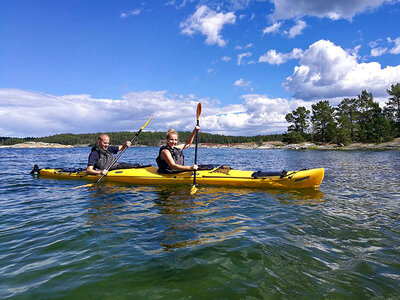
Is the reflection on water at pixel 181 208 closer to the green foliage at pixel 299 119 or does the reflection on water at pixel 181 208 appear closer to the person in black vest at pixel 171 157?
the person in black vest at pixel 171 157

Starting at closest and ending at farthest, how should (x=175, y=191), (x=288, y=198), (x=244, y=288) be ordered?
(x=244, y=288)
(x=288, y=198)
(x=175, y=191)

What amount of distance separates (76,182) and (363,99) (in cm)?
6767

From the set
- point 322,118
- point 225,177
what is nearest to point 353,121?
point 322,118

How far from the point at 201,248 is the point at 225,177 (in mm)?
5078

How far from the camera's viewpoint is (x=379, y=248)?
3750mm

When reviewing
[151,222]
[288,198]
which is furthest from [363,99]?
[151,222]

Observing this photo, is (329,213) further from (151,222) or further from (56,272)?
(56,272)

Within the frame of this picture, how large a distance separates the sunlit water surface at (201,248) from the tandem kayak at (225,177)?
4.25 ft

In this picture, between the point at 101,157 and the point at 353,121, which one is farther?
the point at 353,121

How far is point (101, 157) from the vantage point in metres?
9.98

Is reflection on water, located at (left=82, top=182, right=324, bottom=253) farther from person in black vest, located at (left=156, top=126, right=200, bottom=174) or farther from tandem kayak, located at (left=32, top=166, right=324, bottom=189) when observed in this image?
person in black vest, located at (left=156, top=126, right=200, bottom=174)

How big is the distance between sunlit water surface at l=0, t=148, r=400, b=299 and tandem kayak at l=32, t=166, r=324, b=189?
4.25 feet

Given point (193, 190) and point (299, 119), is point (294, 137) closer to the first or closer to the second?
point (299, 119)

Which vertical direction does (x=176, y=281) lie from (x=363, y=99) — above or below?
below
